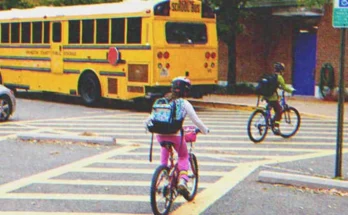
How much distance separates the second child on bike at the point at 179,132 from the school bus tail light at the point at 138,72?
1198 cm

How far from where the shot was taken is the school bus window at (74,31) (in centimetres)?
2212

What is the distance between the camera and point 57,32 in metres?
23.0

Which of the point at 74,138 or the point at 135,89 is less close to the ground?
the point at 135,89

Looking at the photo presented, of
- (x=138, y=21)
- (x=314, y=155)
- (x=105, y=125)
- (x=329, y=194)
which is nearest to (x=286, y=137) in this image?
(x=314, y=155)

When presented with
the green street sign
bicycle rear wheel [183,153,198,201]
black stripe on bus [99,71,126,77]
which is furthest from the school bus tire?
bicycle rear wheel [183,153,198,201]

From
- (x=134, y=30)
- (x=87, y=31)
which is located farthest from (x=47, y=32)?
(x=134, y=30)

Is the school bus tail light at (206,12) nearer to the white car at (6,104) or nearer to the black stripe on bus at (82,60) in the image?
the black stripe on bus at (82,60)

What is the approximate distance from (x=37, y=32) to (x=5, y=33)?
2.16m

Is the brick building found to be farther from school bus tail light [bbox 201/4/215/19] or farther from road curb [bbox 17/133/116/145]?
road curb [bbox 17/133/116/145]

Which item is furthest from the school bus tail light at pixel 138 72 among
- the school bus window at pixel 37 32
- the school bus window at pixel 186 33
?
the school bus window at pixel 37 32

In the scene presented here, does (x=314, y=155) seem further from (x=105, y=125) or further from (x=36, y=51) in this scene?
(x=36, y=51)

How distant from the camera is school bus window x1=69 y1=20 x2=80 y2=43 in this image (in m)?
22.1

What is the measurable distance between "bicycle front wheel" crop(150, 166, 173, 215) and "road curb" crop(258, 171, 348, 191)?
7.80 ft

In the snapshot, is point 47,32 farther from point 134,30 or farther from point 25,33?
point 134,30
